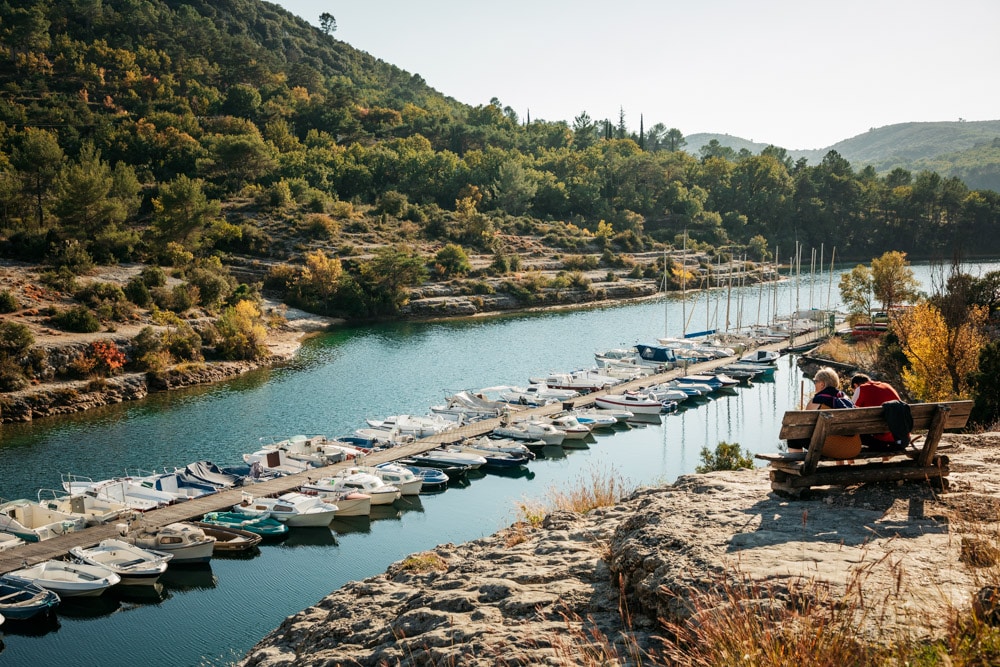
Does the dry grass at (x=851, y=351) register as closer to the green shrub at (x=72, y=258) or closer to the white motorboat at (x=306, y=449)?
the white motorboat at (x=306, y=449)

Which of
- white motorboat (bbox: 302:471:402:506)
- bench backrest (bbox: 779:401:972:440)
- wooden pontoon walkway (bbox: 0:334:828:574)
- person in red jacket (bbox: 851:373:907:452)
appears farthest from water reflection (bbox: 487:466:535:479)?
bench backrest (bbox: 779:401:972:440)

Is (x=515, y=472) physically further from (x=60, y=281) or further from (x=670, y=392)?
(x=60, y=281)

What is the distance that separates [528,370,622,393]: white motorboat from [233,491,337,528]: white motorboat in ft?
67.0

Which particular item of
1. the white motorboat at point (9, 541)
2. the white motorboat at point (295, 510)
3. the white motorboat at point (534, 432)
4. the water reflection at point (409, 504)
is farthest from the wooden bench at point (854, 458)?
the white motorboat at point (534, 432)

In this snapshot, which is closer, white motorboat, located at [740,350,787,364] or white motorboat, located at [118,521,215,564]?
white motorboat, located at [118,521,215,564]

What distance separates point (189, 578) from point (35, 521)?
569 cm

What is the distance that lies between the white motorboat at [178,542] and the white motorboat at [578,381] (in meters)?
24.2

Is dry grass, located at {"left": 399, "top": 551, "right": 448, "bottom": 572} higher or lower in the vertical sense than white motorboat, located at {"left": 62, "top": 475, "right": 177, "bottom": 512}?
higher

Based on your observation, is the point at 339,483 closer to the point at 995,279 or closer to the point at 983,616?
the point at 983,616

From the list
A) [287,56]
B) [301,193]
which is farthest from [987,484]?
[287,56]

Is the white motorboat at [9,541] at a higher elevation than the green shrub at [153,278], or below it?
below

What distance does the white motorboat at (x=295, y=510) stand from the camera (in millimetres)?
23984

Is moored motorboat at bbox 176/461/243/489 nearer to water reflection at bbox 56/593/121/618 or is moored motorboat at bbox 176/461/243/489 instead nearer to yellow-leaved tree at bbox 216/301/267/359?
A: water reflection at bbox 56/593/121/618

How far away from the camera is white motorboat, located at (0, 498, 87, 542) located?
21.7m
